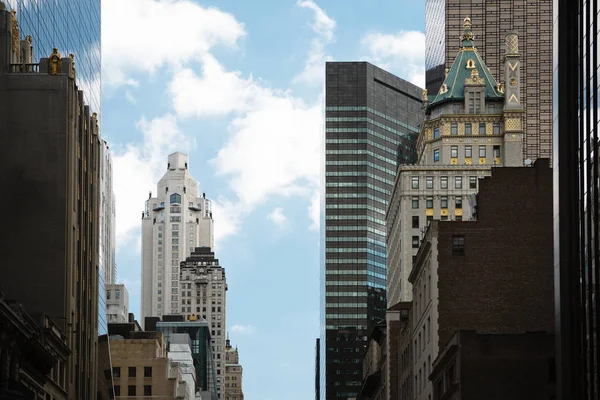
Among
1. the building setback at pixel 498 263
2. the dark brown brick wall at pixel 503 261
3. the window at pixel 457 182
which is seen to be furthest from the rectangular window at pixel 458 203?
the dark brown brick wall at pixel 503 261

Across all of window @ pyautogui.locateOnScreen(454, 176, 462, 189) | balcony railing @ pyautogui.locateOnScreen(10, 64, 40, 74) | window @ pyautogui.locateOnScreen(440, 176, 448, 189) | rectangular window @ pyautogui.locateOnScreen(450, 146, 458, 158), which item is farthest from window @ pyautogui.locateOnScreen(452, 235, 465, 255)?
rectangular window @ pyautogui.locateOnScreen(450, 146, 458, 158)

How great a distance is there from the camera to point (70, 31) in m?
118

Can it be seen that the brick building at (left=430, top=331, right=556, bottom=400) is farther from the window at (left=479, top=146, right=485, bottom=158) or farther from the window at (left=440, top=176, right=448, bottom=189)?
the window at (left=479, top=146, right=485, bottom=158)

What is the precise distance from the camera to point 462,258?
105 metres

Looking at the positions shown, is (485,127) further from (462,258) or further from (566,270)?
(566,270)

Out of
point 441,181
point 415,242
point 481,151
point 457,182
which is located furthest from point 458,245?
point 481,151

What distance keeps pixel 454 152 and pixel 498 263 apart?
84.8 m

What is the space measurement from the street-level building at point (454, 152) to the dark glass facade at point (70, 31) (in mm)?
53333

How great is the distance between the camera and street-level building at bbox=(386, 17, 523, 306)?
17725 centimetres

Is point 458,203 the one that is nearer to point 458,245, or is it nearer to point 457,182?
point 457,182

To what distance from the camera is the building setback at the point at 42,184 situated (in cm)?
9281

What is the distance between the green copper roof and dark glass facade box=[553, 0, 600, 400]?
11310 cm

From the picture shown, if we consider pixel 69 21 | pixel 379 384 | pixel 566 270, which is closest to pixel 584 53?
pixel 566 270

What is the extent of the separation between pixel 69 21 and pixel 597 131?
5682 centimetres
